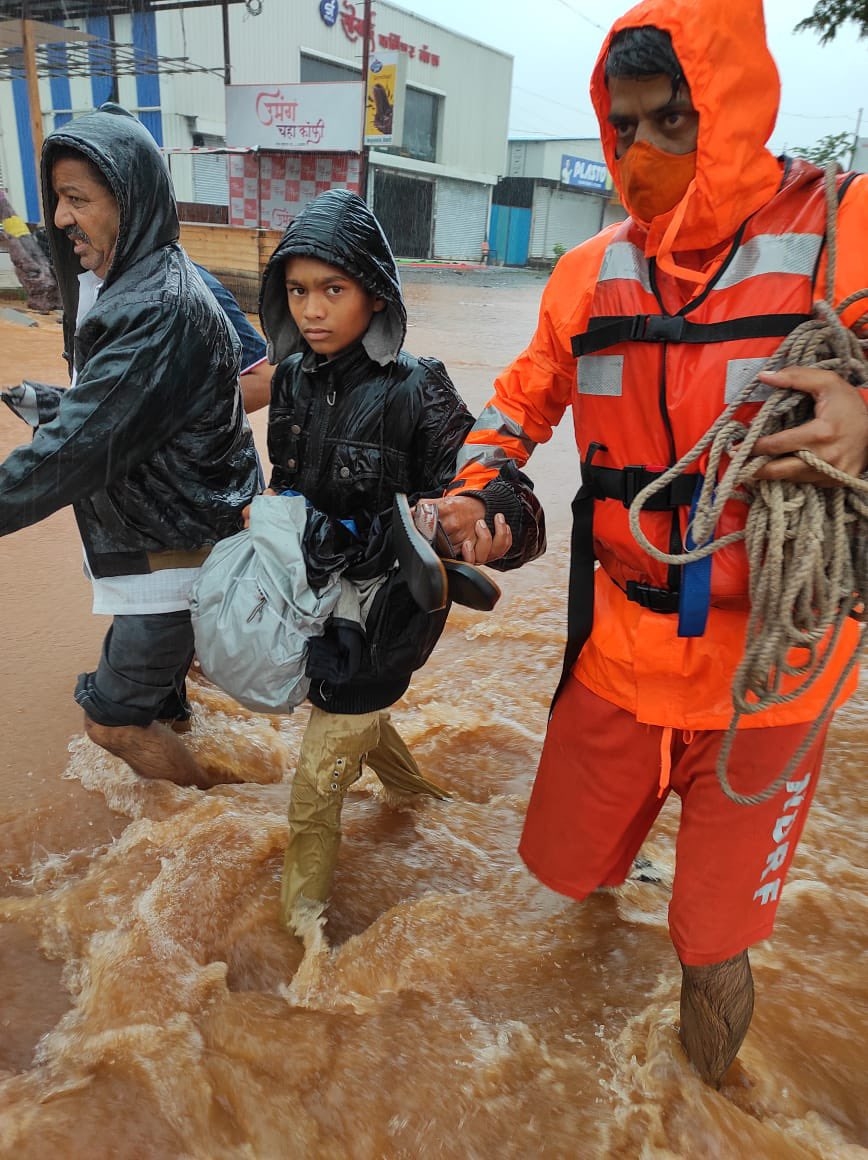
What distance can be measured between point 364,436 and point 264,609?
20.9 inches

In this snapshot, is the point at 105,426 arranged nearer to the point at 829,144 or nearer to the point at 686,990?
the point at 686,990

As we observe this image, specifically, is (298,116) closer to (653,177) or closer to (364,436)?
(364,436)

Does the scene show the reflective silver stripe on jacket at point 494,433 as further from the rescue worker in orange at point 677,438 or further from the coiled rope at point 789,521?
the coiled rope at point 789,521

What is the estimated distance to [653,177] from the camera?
165cm

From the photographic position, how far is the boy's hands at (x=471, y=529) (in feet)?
6.18

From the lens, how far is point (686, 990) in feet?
6.56

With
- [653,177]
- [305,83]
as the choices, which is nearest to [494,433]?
[653,177]

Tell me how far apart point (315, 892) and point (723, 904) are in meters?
1.22

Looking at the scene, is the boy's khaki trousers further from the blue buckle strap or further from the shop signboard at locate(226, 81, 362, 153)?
the shop signboard at locate(226, 81, 362, 153)

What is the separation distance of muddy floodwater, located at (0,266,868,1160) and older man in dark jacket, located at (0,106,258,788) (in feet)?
1.73

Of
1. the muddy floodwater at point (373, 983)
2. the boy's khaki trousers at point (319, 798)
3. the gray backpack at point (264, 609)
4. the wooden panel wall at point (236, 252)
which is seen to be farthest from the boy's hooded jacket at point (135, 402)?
the wooden panel wall at point (236, 252)

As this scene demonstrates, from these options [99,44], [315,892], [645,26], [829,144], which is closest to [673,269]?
[645,26]

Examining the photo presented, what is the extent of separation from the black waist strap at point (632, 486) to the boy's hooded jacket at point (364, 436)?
0.55 m

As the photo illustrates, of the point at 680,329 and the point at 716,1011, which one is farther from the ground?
the point at 680,329
